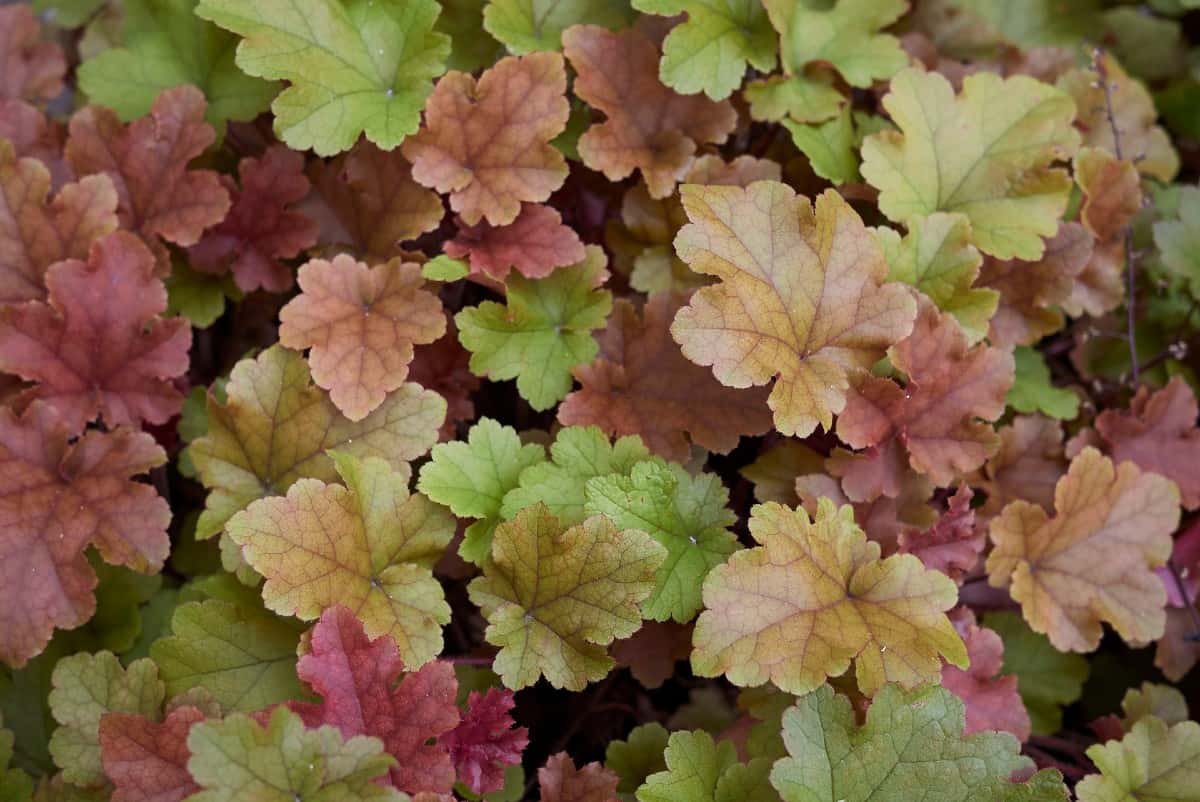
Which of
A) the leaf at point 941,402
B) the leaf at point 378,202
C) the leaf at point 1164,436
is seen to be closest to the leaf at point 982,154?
the leaf at point 941,402

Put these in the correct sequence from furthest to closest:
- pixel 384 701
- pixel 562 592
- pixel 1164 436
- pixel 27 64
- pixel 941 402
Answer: pixel 27 64 < pixel 1164 436 < pixel 941 402 < pixel 562 592 < pixel 384 701

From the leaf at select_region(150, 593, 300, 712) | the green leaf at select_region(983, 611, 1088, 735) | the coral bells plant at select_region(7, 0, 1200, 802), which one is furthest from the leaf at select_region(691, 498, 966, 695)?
the leaf at select_region(150, 593, 300, 712)

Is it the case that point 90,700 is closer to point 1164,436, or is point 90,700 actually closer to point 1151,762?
point 1151,762

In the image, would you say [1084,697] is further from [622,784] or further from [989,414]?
[622,784]

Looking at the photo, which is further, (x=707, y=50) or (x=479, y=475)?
(x=707, y=50)

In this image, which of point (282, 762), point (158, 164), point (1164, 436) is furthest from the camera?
point (1164, 436)

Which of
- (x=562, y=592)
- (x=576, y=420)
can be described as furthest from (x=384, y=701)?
(x=576, y=420)
